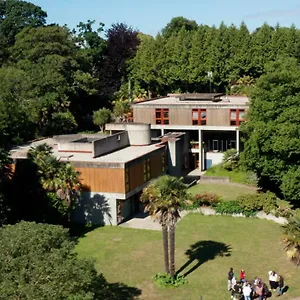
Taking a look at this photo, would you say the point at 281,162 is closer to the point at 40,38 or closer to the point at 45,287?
the point at 45,287

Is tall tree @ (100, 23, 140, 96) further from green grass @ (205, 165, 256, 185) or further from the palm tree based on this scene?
the palm tree

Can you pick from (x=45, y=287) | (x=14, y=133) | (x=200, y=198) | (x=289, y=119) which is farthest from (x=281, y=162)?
(x=45, y=287)

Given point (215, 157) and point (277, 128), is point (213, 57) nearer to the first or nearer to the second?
point (215, 157)

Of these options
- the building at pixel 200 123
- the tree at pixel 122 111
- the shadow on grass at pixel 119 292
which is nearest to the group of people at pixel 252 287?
the shadow on grass at pixel 119 292

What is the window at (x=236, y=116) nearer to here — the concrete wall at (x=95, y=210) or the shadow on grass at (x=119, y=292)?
the concrete wall at (x=95, y=210)

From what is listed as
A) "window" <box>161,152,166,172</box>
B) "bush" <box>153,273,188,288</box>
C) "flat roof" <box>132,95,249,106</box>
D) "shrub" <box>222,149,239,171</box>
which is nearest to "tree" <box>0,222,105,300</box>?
"bush" <box>153,273,188,288</box>

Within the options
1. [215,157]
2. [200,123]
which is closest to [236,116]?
[200,123]
